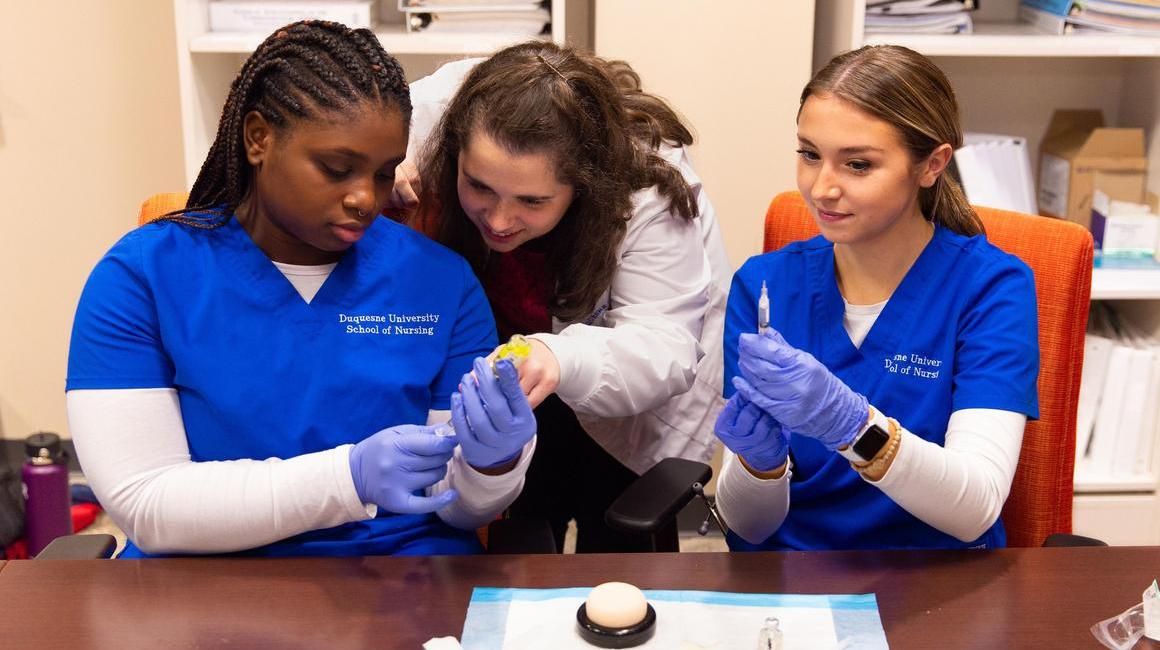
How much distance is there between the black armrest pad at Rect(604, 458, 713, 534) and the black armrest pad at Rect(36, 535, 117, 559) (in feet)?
1.93

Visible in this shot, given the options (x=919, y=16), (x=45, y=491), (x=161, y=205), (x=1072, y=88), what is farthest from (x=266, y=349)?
(x=1072, y=88)

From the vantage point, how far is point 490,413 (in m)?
1.26

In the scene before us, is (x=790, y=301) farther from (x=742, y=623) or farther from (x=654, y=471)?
(x=742, y=623)

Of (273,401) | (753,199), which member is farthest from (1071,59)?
(273,401)

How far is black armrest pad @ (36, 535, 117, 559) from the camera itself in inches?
52.3

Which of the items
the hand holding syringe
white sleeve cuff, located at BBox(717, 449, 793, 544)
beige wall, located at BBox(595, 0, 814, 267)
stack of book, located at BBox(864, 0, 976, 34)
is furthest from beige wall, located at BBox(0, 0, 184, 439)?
white sleeve cuff, located at BBox(717, 449, 793, 544)

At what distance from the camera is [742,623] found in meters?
1.13

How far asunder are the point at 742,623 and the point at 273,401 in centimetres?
60

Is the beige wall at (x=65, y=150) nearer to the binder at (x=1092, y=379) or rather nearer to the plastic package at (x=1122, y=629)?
the binder at (x=1092, y=379)

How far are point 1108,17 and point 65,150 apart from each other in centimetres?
231

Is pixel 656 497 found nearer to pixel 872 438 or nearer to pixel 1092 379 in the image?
pixel 872 438

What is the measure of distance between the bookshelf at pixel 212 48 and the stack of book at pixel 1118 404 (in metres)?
1.30

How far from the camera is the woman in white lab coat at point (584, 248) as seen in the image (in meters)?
1.53

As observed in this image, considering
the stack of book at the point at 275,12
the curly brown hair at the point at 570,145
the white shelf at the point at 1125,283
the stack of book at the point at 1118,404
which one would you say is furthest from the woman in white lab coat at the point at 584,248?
the stack of book at the point at 1118,404
